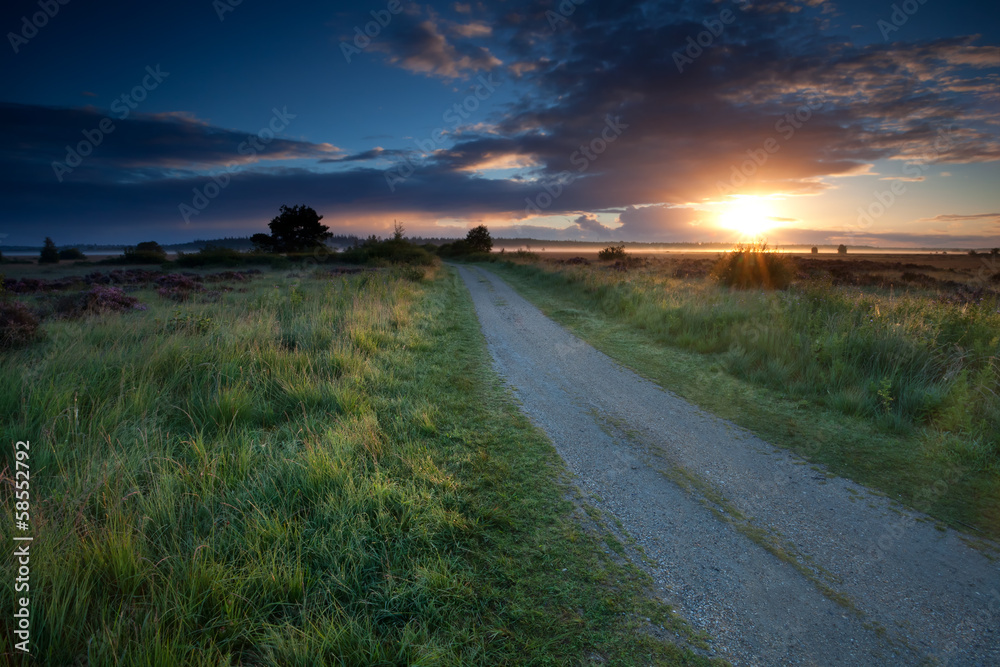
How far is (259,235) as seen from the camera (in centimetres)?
4794

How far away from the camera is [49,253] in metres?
32.7

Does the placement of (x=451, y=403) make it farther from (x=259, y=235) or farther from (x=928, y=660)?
(x=259, y=235)

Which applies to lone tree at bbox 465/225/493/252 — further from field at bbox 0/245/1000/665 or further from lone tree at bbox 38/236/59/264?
field at bbox 0/245/1000/665

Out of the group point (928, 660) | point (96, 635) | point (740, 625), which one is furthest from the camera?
point (740, 625)

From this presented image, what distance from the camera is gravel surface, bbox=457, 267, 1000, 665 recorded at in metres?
2.35

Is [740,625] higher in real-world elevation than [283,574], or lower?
lower

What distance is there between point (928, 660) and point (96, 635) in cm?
436

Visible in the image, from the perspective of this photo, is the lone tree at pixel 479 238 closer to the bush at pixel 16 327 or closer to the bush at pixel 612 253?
the bush at pixel 612 253

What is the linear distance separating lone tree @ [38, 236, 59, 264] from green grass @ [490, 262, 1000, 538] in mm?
43742

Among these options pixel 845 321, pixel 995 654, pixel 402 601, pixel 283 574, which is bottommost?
pixel 995 654

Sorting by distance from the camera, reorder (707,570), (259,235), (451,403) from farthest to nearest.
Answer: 1. (259,235)
2. (451,403)
3. (707,570)

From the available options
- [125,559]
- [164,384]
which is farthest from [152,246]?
[125,559]

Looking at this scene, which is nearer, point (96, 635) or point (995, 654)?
point (96, 635)

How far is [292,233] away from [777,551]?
54.3 m
